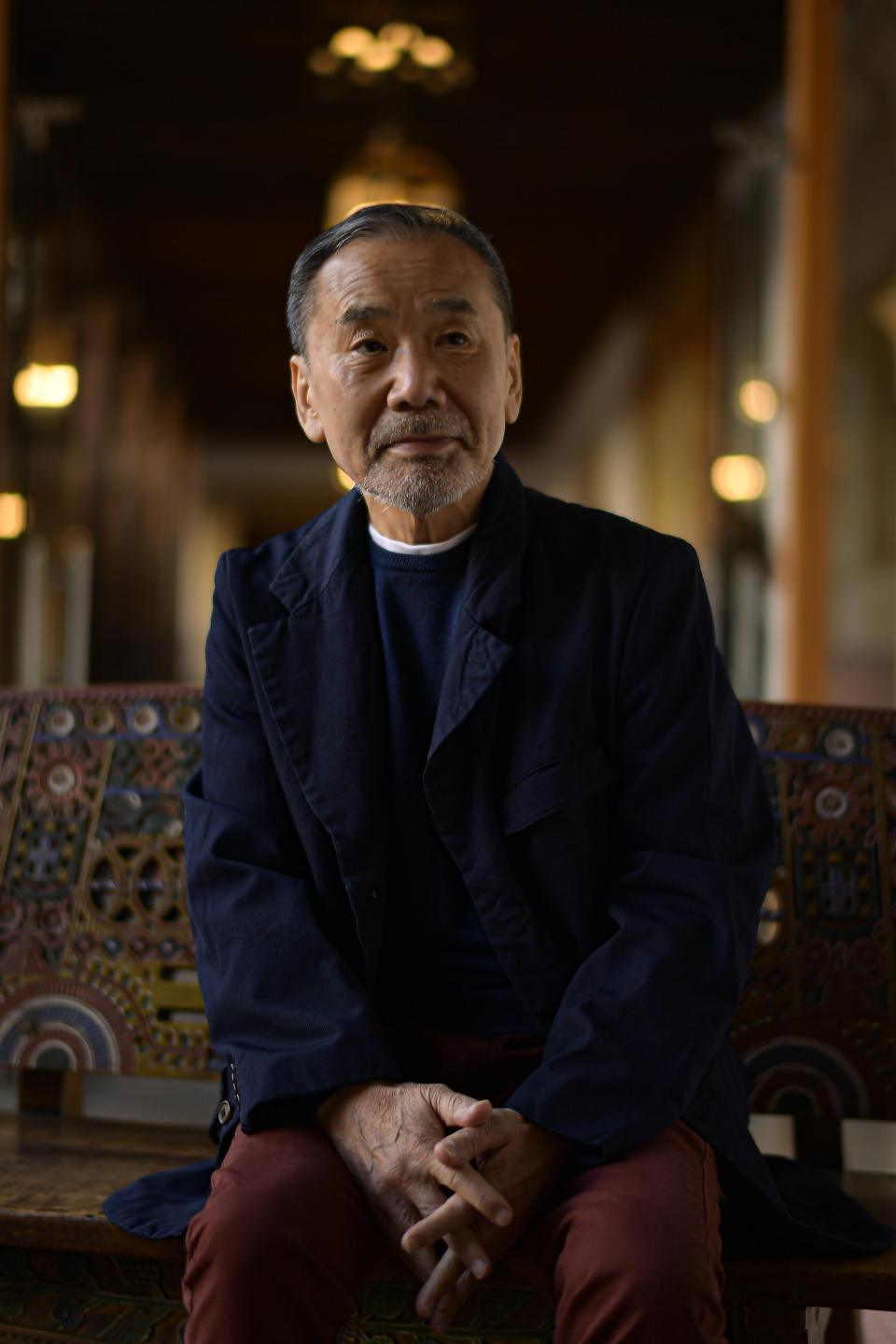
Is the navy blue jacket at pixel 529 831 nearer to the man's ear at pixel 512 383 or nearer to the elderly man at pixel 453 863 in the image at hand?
the elderly man at pixel 453 863

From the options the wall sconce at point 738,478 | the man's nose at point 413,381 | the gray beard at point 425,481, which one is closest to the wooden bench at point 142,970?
the gray beard at point 425,481

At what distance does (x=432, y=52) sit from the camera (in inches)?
219

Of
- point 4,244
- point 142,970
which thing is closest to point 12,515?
point 4,244

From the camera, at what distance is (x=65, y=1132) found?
208 centimetres

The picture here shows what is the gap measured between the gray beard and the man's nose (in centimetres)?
8

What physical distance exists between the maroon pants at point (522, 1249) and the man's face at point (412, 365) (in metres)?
0.87

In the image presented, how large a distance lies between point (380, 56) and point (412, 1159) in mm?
5280

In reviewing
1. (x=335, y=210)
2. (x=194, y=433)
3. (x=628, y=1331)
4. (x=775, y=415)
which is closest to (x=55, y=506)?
(x=335, y=210)

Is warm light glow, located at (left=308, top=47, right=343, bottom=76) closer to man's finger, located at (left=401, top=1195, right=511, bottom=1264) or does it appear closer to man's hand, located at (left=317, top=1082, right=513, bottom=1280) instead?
man's hand, located at (left=317, top=1082, right=513, bottom=1280)

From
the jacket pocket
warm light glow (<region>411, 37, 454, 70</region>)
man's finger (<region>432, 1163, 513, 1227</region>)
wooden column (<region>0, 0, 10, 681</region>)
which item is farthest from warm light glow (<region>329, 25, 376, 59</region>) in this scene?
man's finger (<region>432, 1163, 513, 1227</region>)

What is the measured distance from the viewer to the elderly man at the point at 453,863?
1414mm

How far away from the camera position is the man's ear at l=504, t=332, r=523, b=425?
191 centimetres

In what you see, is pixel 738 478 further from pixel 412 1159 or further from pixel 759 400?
pixel 412 1159

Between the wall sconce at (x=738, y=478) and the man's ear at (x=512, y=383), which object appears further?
the wall sconce at (x=738, y=478)
